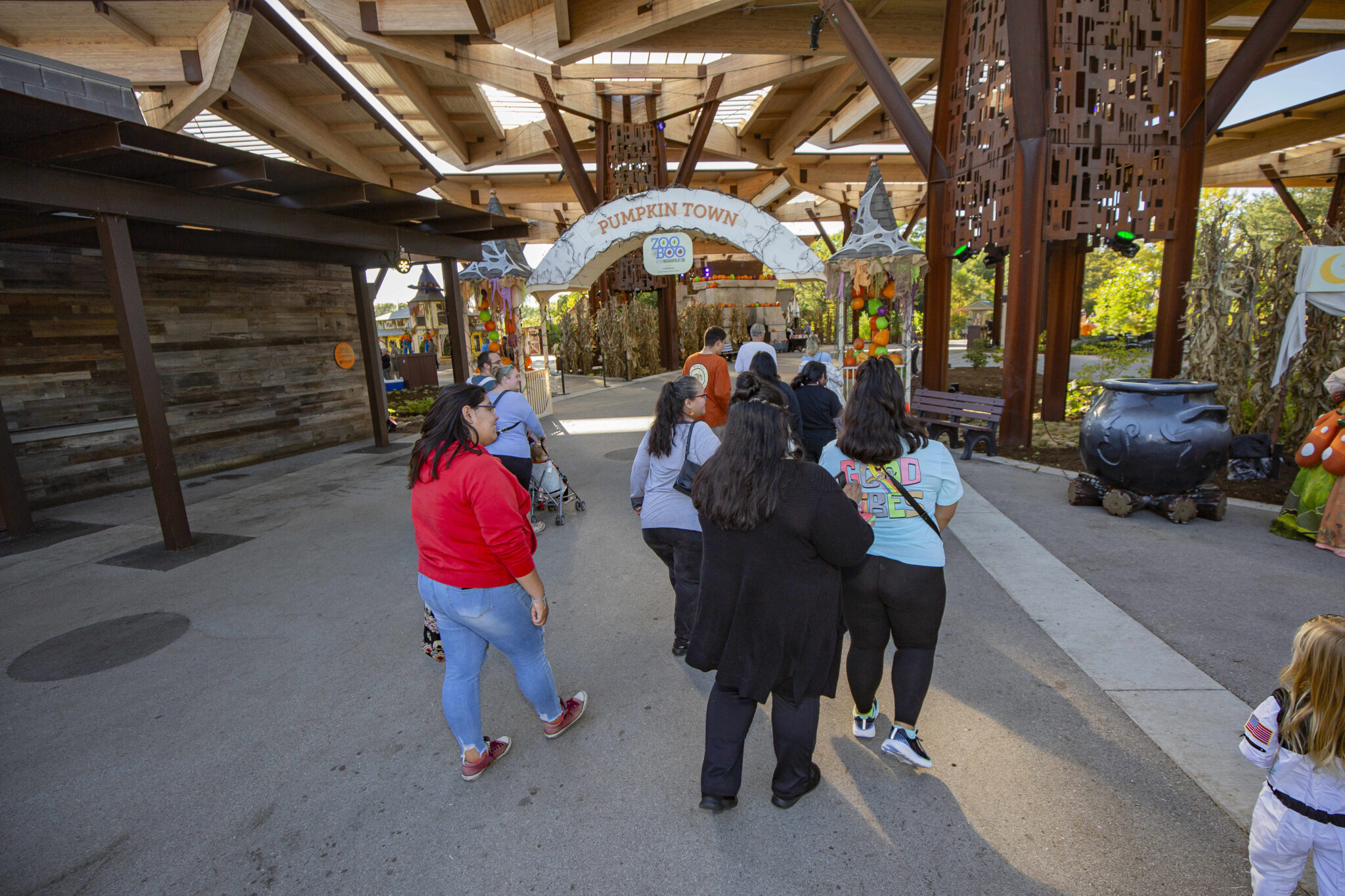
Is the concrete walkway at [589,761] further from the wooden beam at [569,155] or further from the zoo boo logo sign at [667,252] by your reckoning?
the wooden beam at [569,155]

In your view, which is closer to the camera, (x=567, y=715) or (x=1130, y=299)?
(x=567, y=715)

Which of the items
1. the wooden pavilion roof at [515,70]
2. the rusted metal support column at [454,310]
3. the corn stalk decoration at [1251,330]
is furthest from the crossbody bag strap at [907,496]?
the wooden pavilion roof at [515,70]

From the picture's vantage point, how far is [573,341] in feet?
79.2

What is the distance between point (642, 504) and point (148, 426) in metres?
5.69

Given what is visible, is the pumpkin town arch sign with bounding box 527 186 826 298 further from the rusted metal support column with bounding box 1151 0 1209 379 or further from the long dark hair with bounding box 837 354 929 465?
the rusted metal support column with bounding box 1151 0 1209 379

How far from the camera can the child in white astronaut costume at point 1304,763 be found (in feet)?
5.85

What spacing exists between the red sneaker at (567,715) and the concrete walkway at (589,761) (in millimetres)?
68

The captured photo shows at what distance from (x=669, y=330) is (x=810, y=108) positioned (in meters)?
8.35

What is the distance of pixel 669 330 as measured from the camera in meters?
22.8

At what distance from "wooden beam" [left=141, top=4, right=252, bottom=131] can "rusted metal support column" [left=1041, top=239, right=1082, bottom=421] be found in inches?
529

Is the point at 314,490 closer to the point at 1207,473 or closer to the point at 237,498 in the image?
the point at 237,498

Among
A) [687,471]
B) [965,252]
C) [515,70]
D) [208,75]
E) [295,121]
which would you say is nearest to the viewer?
[687,471]

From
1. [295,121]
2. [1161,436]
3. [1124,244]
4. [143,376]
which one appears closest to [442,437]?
[143,376]

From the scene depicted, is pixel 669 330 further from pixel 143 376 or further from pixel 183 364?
pixel 143 376
